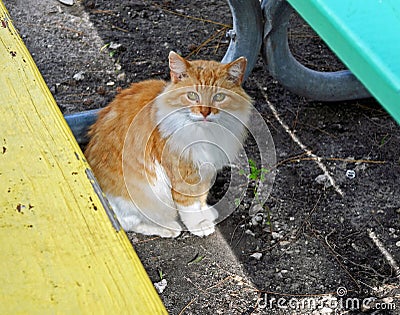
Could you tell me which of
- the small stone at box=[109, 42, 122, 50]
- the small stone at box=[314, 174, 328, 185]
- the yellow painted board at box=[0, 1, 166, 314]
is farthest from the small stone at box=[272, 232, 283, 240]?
the small stone at box=[109, 42, 122, 50]

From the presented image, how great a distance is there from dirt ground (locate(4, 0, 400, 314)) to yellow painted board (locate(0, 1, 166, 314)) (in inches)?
46.1

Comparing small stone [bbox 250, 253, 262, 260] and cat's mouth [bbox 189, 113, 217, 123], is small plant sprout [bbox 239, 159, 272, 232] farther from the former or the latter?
cat's mouth [bbox 189, 113, 217, 123]

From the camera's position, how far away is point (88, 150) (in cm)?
227

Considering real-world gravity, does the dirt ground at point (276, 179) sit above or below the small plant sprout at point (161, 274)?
above

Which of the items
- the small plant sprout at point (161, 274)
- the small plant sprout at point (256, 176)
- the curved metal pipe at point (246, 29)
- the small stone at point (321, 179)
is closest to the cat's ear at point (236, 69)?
the curved metal pipe at point (246, 29)

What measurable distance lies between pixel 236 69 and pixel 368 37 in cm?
120

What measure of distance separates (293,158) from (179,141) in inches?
28.4

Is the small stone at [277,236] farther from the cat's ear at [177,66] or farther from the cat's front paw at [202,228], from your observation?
the cat's ear at [177,66]

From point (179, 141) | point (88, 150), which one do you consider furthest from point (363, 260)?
point (88, 150)

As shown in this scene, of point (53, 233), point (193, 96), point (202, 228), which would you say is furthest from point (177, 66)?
point (53, 233)

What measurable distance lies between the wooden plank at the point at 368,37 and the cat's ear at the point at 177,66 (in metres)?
1.05

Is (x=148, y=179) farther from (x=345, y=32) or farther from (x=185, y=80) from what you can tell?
(x=345, y=32)

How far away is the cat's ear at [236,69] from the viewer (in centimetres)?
208

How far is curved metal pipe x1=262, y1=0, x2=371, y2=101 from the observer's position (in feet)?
8.23
